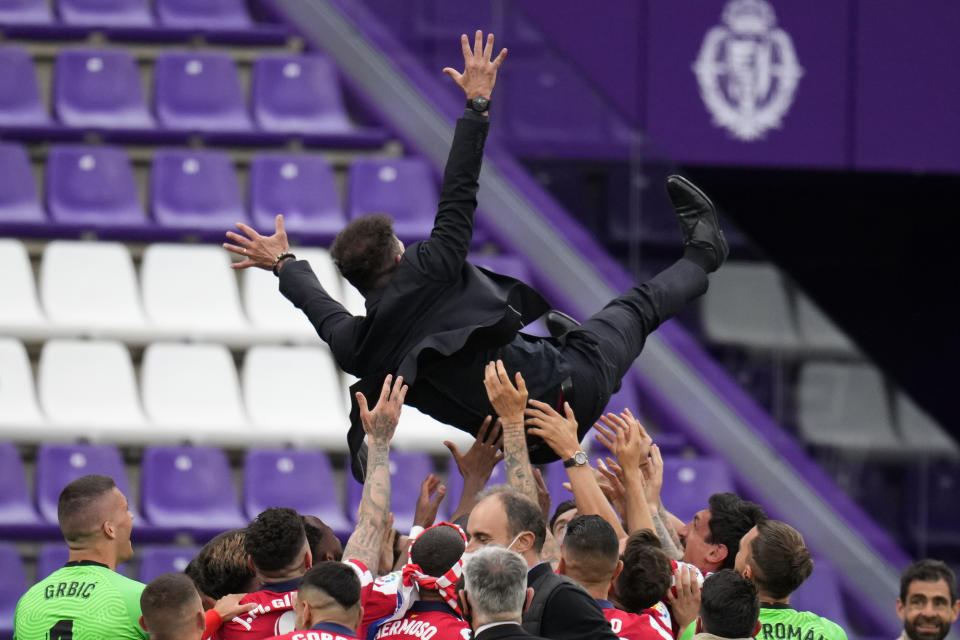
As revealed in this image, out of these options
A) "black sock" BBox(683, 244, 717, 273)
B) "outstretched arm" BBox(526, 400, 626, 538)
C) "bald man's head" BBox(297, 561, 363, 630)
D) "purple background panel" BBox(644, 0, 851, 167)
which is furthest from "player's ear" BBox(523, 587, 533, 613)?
"purple background panel" BBox(644, 0, 851, 167)

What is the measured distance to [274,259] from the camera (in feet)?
17.7

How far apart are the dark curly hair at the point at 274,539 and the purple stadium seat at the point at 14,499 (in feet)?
11.2

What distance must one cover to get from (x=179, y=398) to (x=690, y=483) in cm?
262

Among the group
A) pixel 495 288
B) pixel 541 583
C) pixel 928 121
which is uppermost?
pixel 495 288

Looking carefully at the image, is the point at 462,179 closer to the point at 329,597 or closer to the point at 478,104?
the point at 478,104

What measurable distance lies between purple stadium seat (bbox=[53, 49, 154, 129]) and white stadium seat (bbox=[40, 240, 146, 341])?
126cm

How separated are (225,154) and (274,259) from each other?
14.2 feet

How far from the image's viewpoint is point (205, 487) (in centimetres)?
812

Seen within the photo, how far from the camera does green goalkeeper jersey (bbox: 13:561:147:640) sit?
4766 millimetres

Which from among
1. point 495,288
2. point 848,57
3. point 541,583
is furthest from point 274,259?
point 848,57

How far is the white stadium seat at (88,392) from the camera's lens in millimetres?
8273

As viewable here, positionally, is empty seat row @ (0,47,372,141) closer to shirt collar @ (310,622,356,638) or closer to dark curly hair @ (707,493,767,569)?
dark curly hair @ (707,493,767,569)

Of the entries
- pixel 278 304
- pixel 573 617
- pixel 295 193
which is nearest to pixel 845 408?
pixel 278 304

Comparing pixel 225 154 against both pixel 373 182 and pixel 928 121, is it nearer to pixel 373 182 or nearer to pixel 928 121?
pixel 373 182
